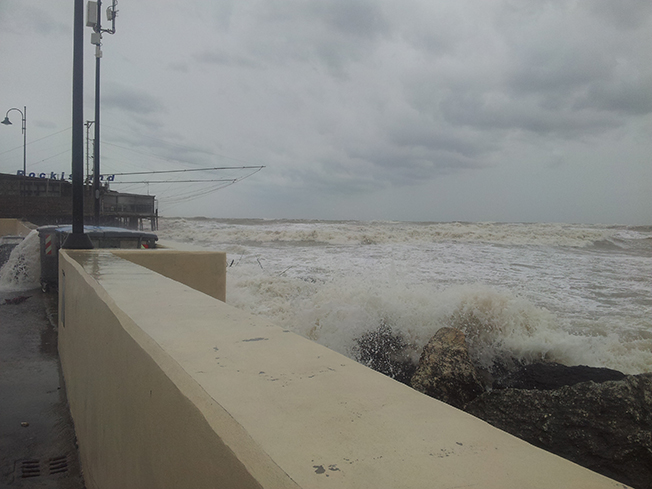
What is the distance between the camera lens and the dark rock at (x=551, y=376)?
488 centimetres

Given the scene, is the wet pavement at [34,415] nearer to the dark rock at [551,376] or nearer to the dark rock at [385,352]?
the dark rock at [385,352]

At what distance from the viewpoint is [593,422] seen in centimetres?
336

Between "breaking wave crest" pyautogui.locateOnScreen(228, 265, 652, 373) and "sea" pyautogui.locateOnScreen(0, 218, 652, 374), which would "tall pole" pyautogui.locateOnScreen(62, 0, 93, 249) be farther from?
"breaking wave crest" pyautogui.locateOnScreen(228, 265, 652, 373)

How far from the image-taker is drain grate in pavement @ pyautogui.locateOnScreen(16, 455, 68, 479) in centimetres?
319

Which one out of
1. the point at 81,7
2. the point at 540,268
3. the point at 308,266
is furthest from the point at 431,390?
the point at 540,268

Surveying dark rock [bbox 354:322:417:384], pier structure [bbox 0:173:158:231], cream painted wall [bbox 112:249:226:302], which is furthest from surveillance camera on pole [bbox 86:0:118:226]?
pier structure [bbox 0:173:158:231]

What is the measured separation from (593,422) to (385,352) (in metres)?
3.50

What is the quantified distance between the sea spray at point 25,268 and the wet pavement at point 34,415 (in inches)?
173

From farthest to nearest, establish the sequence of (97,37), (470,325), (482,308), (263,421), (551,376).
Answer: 1. (97,37)
2. (482,308)
3. (470,325)
4. (551,376)
5. (263,421)

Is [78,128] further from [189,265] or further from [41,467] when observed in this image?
[41,467]

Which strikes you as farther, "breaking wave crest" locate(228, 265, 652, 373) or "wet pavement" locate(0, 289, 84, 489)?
"breaking wave crest" locate(228, 265, 652, 373)

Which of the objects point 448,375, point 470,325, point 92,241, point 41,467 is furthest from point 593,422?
point 92,241

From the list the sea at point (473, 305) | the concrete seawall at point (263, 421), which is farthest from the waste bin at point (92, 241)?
the concrete seawall at point (263, 421)

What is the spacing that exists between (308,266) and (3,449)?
44.0 feet
